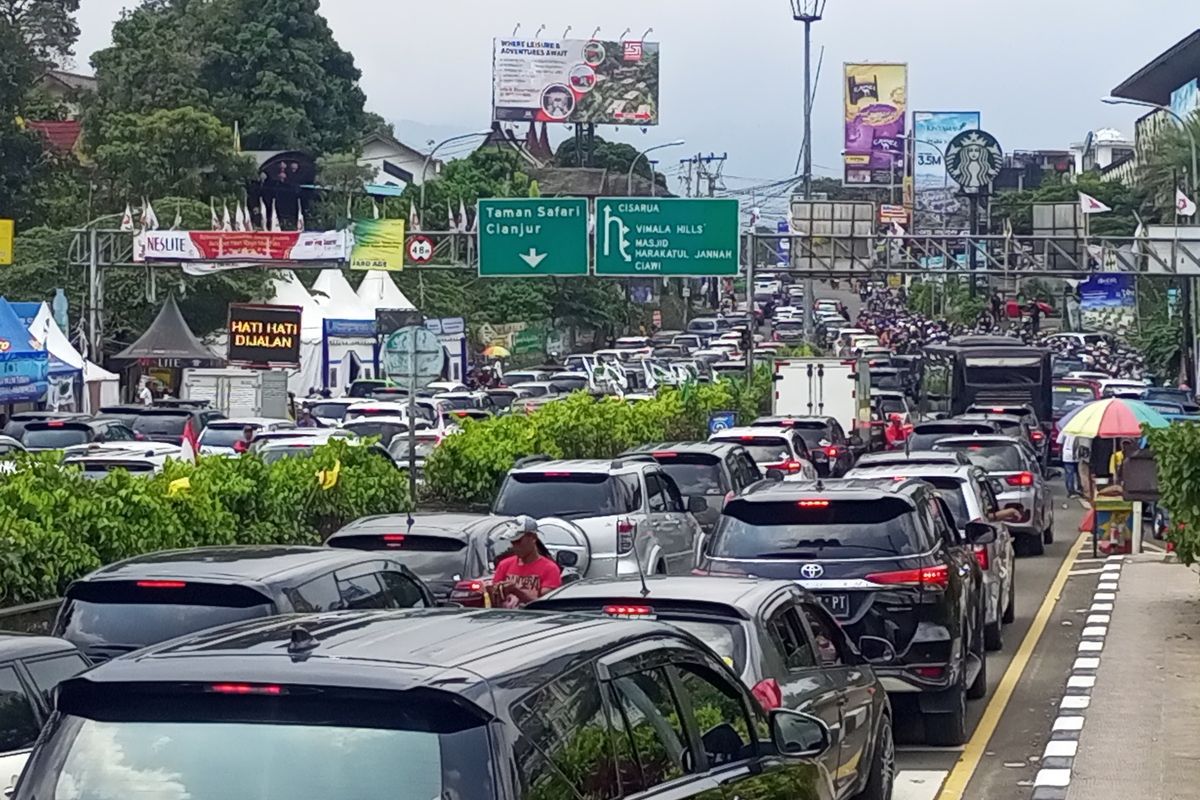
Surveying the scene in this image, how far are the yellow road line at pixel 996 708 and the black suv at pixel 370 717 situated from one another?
20.8 feet

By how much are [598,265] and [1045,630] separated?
24559 mm

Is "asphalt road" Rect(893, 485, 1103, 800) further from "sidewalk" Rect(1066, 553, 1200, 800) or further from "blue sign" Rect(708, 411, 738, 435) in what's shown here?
"blue sign" Rect(708, 411, 738, 435)

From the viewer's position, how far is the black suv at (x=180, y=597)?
990 centimetres

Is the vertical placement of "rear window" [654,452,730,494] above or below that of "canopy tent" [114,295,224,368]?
below

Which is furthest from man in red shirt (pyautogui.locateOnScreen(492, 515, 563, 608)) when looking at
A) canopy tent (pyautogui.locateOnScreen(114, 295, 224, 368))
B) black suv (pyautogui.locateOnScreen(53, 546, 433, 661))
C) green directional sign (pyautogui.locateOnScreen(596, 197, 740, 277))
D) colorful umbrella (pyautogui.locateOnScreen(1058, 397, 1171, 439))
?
canopy tent (pyautogui.locateOnScreen(114, 295, 224, 368))

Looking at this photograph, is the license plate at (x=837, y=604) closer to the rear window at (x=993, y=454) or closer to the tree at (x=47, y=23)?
the rear window at (x=993, y=454)

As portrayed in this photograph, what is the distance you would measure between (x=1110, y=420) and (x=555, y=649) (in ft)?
81.0

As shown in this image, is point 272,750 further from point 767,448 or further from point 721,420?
point 721,420

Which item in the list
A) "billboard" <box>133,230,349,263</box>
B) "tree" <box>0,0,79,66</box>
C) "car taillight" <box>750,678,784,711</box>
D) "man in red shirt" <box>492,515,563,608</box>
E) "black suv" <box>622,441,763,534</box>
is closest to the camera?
"car taillight" <box>750,678,784,711</box>

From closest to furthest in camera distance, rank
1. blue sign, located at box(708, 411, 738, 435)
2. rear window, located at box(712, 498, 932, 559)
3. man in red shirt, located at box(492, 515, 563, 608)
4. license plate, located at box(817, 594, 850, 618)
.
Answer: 1. license plate, located at box(817, 594, 850, 618)
2. rear window, located at box(712, 498, 932, 559)
3. man in red shirt, located at box(492, 515, 563, 608)
4. blue sign, located at box(708, 411, 738, 435)

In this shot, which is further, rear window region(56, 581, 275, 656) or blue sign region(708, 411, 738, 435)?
blue sign region(708, 411, 738, 435)

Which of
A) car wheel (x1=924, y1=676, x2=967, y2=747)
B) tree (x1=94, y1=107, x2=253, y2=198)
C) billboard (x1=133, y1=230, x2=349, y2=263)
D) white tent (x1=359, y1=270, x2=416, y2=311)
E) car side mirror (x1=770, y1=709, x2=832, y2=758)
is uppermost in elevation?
tree (x1=94, y1=107, x2=253, y2=198)

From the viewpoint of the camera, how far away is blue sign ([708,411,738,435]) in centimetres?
3944

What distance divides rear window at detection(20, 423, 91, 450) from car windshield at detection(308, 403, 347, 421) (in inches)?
465
